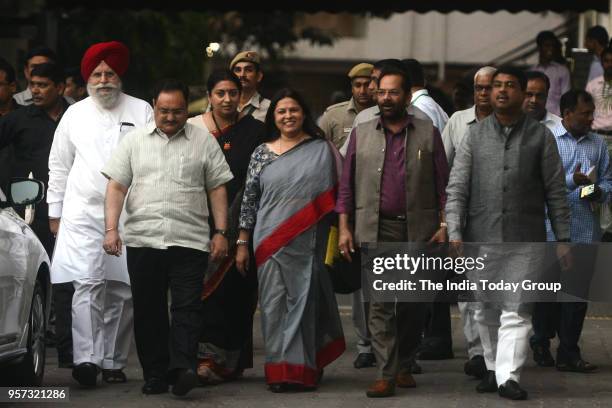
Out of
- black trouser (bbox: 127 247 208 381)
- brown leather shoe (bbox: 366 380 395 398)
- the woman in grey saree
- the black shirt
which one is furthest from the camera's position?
the black shirt

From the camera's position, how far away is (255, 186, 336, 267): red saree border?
998 centimetres

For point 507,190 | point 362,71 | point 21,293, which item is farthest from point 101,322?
point 362,71

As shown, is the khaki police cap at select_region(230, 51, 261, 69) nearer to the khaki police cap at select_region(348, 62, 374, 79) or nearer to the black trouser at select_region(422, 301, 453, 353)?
the khaki police cap at select_region(348, 62, 374, 79)

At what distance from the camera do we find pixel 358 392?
32.4 ft

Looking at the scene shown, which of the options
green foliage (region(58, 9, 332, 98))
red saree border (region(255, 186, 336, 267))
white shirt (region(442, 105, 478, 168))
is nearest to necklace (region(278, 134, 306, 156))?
red saree border (region(255, 186, 336, 267))

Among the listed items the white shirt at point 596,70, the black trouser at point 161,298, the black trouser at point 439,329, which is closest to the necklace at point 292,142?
the black trouser at point 161,298

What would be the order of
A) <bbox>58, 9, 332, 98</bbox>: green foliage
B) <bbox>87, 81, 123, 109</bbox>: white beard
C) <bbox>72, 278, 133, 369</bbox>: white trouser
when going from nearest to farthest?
<bbox>72, 278, 133, 369</bbox>: white trouser < <bbox>87, 81, 123, 109</bbox>: white beard < <bbox>58, 9, 332, 98</bbox>: green foliage

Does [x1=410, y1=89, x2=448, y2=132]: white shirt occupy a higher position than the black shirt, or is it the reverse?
[x1=410, y1=89, x2=448, y2=132]: white shirt

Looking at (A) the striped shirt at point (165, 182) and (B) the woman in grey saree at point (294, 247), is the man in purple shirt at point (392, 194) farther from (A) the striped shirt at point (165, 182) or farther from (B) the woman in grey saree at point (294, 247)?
(A) the striped shirt at point (165, 182)

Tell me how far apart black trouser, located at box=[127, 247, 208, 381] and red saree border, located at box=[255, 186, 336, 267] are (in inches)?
17.6

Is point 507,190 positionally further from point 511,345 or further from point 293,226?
point 293,226

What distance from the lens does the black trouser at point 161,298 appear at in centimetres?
970

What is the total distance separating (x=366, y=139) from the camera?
988cm

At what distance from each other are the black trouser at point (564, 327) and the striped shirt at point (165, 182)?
2718 millimetres
